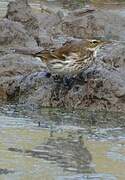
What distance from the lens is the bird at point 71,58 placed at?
902cm

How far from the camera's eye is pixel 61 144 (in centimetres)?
701

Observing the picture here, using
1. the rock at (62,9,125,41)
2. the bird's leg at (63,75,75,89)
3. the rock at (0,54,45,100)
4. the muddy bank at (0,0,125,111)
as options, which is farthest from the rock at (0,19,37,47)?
the bird's leg at (63,75,75,89)

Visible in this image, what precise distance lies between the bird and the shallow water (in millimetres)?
579

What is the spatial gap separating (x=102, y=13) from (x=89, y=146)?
14611mm

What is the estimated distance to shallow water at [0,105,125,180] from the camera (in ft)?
19.5

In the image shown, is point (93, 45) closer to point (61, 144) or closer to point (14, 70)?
point (14, 70)

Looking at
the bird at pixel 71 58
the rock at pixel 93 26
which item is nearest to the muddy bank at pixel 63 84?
the bird at pixel 71 58

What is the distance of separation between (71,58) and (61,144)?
2.28 m

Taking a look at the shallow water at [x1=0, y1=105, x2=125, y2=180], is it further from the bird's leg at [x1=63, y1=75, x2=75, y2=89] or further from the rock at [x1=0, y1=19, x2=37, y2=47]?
the rock at [x1=0, y1=19, x2=37, y2=47]

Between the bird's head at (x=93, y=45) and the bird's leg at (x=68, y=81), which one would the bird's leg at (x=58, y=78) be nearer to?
the bird's leg at (x=68, y=81)

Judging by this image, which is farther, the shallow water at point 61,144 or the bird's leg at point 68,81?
the bird's leg at point 68,81

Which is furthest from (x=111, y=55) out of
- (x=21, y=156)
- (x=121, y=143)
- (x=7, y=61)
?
(x=21, y=156)

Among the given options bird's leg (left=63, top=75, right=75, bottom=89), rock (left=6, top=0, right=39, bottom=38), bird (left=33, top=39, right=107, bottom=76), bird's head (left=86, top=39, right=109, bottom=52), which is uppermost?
bird's head (left=86, top=39, right=109, bottom=52)

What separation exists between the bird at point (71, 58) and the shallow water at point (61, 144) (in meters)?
0.58
